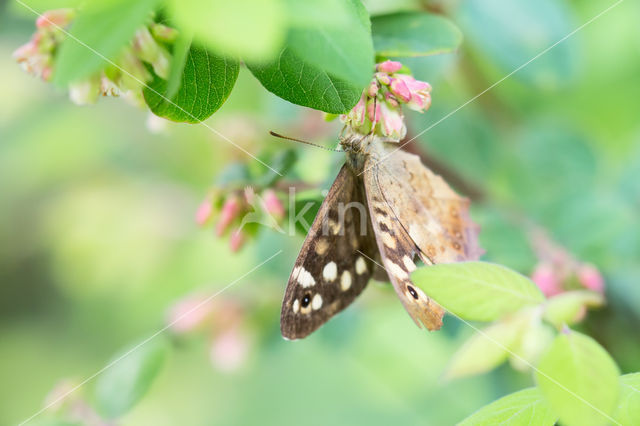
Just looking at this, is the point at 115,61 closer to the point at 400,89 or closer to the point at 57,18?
the point at 57,18

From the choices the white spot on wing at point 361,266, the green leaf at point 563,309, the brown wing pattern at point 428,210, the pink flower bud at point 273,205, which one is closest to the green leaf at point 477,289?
the green leaf at point 563,309

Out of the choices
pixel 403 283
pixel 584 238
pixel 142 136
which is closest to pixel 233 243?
pixel 403 283

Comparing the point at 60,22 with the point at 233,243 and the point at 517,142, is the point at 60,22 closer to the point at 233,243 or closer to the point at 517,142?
the point at 233,243

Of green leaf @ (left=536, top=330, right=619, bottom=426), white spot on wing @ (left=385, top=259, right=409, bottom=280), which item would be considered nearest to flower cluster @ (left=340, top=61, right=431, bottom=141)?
white spot on wing @ (left=385, top=259, right=409, bottom=280)

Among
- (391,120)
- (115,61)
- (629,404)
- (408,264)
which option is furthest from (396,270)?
(115,61)

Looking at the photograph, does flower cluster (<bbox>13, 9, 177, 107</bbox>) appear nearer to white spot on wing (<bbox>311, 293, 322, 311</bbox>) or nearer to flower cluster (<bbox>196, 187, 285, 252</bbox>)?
flower cluster (<bbox>196, 187, 285, 252</bbox>)

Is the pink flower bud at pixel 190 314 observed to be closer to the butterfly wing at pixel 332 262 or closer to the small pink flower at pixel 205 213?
the small pink flower at pixel 205 213
